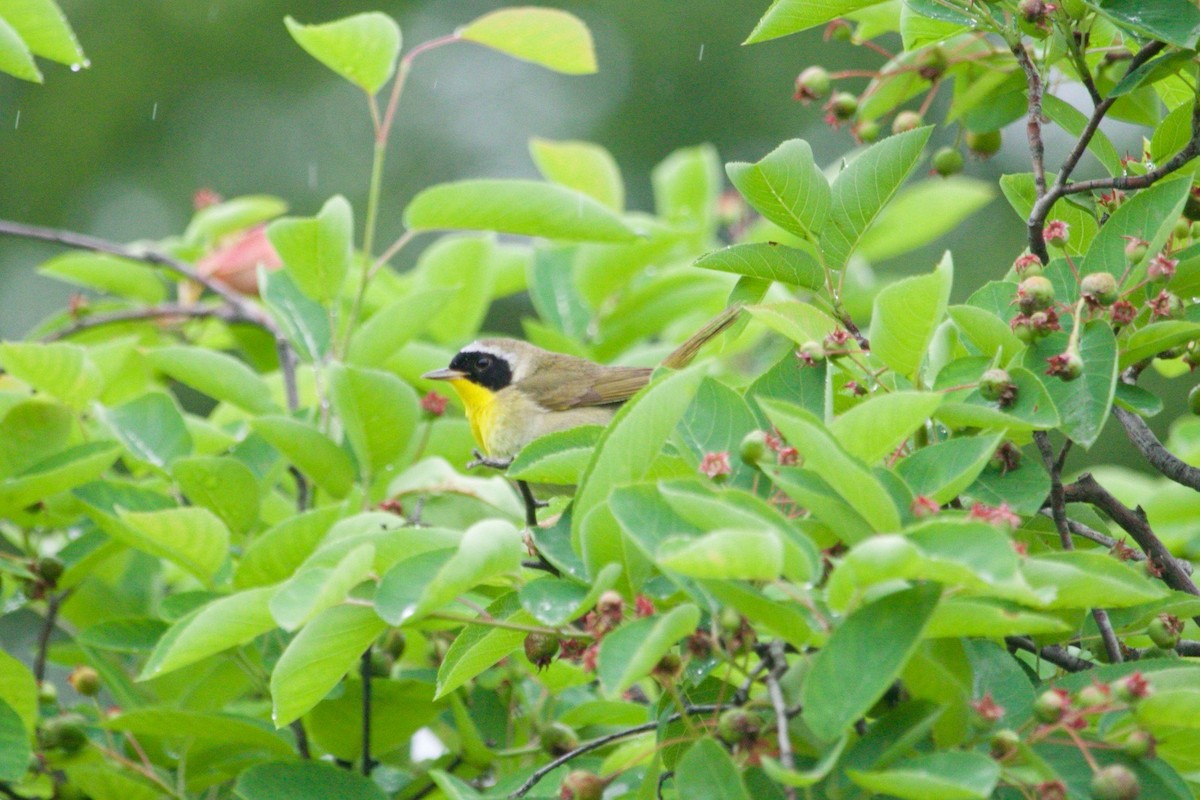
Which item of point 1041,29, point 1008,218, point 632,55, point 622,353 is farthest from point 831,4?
point 632,55

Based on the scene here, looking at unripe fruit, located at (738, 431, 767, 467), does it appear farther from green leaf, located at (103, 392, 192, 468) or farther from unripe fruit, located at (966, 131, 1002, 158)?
green leaf, located at (103, 392, 192, 468)

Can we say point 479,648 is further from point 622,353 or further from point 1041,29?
point 622,353

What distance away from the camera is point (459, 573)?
58.6 inches

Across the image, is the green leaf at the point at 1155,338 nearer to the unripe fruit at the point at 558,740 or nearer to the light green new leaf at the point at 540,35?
the unripe fruit at the point at 558,740

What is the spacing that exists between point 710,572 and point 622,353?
8.29ft

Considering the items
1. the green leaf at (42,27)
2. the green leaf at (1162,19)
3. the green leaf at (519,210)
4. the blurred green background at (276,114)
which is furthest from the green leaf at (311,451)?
the blurred green background at (276,114)

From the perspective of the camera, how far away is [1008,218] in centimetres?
1174

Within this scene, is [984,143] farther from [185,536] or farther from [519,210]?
[185,536]

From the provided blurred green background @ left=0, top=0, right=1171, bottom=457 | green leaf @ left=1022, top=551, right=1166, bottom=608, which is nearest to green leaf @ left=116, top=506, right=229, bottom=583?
green leaf @ left=1022, top=551, right=1166, bottom=608

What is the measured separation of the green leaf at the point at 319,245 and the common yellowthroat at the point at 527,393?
89 cm

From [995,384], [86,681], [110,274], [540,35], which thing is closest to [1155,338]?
[995,384]

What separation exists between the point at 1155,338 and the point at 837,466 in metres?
0.66

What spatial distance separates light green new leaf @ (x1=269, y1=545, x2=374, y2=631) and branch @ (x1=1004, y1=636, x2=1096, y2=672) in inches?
34.1

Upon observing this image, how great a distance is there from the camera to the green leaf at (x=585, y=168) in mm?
3932
